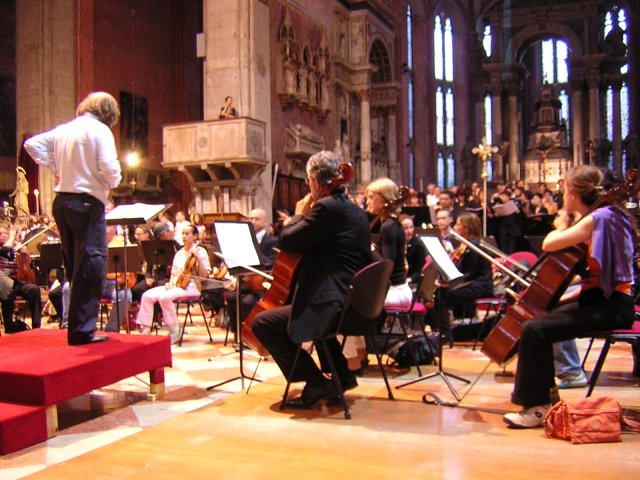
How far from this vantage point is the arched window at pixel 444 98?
29.9 m

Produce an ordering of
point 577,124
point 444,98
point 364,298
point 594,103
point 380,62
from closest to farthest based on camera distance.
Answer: point 364,298 → point 380,62 → point 594,103 → point 577,124 → point 444,98

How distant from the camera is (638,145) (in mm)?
26750

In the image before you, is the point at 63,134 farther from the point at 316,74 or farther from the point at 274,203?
the point at 316,74

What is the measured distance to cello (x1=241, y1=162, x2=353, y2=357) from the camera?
4.46 meters

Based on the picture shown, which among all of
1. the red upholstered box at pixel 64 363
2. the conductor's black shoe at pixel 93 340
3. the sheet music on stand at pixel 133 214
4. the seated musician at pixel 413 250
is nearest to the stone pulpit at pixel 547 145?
the seated musician at pixel 413 250

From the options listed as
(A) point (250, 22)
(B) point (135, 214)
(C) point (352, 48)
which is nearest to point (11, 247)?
(B) point (135, 214)

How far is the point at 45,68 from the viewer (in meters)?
14.2

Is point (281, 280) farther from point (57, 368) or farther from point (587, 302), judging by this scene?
point (587, 302)

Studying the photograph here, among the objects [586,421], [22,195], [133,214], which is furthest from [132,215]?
[22,195]

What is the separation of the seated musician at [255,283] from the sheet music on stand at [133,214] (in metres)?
1.32

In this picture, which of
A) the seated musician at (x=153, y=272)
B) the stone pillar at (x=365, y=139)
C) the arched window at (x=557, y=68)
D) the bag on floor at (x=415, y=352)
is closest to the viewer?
the bag on floor at (x=415, y=352)

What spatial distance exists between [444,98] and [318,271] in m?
27.0

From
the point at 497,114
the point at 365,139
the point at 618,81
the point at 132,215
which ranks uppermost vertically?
the point at 618,81

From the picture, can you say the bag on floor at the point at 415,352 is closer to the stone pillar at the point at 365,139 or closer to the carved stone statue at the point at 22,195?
the carved stone statue at the point at 22,195
